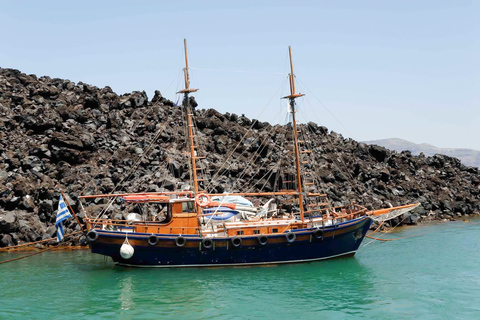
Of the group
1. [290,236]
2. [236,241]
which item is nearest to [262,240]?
[236,241]

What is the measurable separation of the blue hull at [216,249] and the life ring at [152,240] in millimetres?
231

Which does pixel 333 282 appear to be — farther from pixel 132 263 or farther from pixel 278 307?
pixel 132 263

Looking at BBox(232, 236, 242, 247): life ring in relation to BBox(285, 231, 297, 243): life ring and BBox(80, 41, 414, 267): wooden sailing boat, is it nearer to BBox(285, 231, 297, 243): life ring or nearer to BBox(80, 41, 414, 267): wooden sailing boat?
BBox(80, 41, 414, 267): wooden sailing boat

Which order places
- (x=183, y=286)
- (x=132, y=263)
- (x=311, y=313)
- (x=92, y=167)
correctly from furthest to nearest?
(x=92, y=167) → (x=132, y=263) → (x=183, y=286) → (x=311, y=313)

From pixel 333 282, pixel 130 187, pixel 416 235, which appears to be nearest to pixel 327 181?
pixel 416 235

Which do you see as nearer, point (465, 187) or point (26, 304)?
point (26, 304)

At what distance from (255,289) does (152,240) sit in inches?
351

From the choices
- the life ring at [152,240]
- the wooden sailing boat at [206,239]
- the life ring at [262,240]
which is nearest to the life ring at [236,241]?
the wooden sailing boat at [206,239]

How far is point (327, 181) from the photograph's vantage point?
6244 centimetres

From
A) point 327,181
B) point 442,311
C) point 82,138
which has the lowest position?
point 442,311

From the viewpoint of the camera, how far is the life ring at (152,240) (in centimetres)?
3098

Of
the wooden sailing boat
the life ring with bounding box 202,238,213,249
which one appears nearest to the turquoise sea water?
the wooden sailing boat

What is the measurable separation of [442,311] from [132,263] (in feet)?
67.2

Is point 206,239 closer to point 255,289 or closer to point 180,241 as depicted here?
point 180,241
